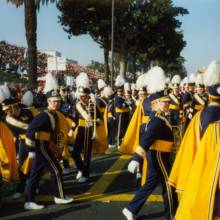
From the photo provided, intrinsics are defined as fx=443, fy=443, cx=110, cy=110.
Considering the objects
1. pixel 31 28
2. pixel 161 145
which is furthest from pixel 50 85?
pixel 31 28

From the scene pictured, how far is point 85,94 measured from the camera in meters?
8.48

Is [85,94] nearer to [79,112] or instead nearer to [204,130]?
[79,112]

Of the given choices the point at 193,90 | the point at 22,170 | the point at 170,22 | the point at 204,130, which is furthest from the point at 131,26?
the point at 204,130

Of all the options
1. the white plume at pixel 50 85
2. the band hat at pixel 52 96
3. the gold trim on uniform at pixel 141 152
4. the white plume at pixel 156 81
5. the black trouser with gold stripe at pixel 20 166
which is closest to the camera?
the gold trim on uniform at pixel 141 152

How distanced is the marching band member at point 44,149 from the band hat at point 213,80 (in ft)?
9.14

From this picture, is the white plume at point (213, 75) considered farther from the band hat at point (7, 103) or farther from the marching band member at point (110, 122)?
the marching band member at point (110, 122)

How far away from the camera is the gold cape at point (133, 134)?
29.3 ft

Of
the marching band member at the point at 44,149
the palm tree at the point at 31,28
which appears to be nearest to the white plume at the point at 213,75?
the marching band member at the point at 44,149

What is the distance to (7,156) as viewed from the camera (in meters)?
6.79

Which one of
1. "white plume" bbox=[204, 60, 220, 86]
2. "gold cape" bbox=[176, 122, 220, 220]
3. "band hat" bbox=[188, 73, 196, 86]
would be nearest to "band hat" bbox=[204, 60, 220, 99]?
"white plume" bbox=[204, 60, 220, 86]

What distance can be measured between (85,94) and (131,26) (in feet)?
91.1

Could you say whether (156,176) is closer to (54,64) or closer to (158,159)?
(158,159)

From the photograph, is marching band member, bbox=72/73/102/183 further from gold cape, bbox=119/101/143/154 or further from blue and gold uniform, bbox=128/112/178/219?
blue and gold uniform, bbox=128/112/178/219

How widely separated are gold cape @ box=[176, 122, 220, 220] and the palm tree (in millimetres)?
14804
